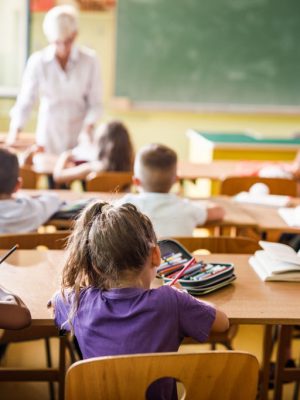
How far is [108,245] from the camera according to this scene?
1705mm

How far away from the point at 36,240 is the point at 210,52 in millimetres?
4651

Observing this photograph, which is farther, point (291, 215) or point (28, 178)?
point (28, 178)

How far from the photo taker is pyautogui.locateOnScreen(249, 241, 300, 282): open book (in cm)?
219

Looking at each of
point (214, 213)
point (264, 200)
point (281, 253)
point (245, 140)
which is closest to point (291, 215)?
point (264, 200)

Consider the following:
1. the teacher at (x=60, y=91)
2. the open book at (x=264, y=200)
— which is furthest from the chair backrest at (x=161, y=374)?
the teacher at (x=60, y=91)

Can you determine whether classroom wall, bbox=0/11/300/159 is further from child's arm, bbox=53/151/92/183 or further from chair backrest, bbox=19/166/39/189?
chair backrest, bbox=19/166/39/189

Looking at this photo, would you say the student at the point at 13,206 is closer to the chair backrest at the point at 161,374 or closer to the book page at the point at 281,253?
the book page at the point at 281,253

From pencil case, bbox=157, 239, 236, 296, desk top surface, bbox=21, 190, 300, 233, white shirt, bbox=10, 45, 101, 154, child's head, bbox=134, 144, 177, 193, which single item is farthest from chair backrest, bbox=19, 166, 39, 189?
pencil case, bbox=157, 239, 236, 296

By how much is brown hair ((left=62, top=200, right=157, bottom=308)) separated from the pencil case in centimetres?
33

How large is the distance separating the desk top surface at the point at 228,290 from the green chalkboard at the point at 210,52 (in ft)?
14.7

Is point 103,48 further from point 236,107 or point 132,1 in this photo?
point 236,107

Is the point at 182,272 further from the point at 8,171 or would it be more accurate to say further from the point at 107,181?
the point at 107,181

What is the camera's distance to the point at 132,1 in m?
6.53

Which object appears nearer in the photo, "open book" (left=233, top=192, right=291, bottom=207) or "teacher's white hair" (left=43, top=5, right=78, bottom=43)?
"open book" (left=233, top=192, right=291, bottom=207)
